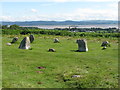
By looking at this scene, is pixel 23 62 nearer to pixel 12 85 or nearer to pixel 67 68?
pixel 67 68

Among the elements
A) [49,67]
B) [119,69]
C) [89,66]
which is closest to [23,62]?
[49,67]

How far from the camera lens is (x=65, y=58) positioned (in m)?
28.6

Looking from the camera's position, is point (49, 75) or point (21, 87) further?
point (49, 75)

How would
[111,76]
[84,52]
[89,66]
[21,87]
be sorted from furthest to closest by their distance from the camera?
1. [84,52]
2. [89,66]
3. [111,76]
4. [21,87]

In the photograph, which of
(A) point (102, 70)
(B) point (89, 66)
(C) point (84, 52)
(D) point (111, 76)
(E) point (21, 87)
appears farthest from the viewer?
(C) point (84, 52)

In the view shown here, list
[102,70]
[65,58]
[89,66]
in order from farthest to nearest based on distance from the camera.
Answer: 1. [65,58]
2. [89,66]
3. [102,70]

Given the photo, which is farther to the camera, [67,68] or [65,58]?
[65,58]

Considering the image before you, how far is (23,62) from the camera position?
82.3ft

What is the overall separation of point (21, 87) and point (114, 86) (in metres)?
7.07

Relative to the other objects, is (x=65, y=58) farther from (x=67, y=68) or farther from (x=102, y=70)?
(x=102, y=70)

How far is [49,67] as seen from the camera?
23047 mm

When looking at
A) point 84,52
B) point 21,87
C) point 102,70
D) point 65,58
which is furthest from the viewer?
point 84,52

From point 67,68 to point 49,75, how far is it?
329 centimetres

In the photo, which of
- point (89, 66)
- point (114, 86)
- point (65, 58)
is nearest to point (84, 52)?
point (65, 58)
